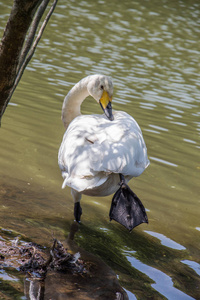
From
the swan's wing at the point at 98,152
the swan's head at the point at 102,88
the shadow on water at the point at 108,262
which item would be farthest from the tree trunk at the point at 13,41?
the swan's head at the point at 102,88

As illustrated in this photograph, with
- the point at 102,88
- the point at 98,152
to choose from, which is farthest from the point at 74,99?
the point at 98,152

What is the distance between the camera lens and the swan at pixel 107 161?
14.5 ft

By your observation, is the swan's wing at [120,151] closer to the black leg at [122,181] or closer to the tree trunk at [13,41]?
the black leg at [122,181]

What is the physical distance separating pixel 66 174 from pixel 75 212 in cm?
73

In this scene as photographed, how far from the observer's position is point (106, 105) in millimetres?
5812

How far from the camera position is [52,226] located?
5168 millimetres

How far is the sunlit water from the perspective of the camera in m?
4.85

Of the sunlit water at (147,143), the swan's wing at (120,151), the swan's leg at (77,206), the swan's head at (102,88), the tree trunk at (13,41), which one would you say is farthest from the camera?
the swan's head at (102,88)

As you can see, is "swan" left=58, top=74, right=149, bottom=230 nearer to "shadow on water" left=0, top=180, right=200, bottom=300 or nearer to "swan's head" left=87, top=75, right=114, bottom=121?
"shadow on water" left=0, top=180, right=200, bottom=300

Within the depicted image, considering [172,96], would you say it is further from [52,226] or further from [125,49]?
[52,226]

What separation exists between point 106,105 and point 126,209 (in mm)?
1717

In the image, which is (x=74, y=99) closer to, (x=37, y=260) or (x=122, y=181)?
(x=122, y=181)

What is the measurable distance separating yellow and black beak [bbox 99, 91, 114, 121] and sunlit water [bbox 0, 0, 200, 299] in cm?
119

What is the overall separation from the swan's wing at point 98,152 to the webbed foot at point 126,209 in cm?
19
